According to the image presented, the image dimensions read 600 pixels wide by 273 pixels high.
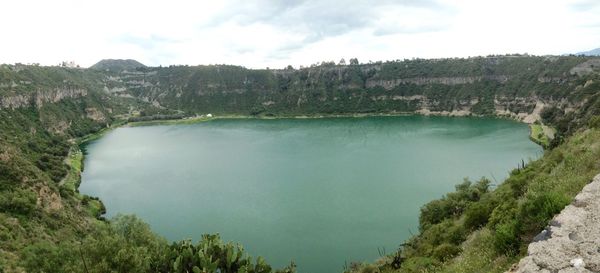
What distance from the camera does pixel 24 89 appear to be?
12200 cm

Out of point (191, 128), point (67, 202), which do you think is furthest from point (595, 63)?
point (67, 202)

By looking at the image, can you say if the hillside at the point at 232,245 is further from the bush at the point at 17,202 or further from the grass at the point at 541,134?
the grass at the point at 541,134

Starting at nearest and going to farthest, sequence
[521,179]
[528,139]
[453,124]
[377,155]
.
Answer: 1. [521,179]
2. [377,155]
3. [528,139]
4. [453,124]

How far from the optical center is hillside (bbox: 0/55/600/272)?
18438mm

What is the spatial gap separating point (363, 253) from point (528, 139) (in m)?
73.6

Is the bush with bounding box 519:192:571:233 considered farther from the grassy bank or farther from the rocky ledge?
the rocky ledge

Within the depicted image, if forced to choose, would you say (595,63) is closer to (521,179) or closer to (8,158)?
(521,179)

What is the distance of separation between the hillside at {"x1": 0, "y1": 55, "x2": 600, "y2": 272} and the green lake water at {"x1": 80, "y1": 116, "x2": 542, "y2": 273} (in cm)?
620

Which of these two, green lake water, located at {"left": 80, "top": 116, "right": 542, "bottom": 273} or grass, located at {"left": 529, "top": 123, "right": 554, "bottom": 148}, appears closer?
green lake water, located at {"left": 80, "top": 116, "right": 542, "bottom": 273}

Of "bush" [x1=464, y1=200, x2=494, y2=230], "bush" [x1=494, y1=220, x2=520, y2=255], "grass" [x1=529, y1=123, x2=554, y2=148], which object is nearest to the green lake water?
"grass" [x1=529, y1=123, x2=554, y2=148]

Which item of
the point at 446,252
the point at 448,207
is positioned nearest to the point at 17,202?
the point at 446,252

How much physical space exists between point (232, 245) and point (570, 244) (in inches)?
938

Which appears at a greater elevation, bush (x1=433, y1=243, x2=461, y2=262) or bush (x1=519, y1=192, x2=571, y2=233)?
bush (x1=519, y1=192, x2=571, y2=233)

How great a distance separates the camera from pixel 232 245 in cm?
3109
